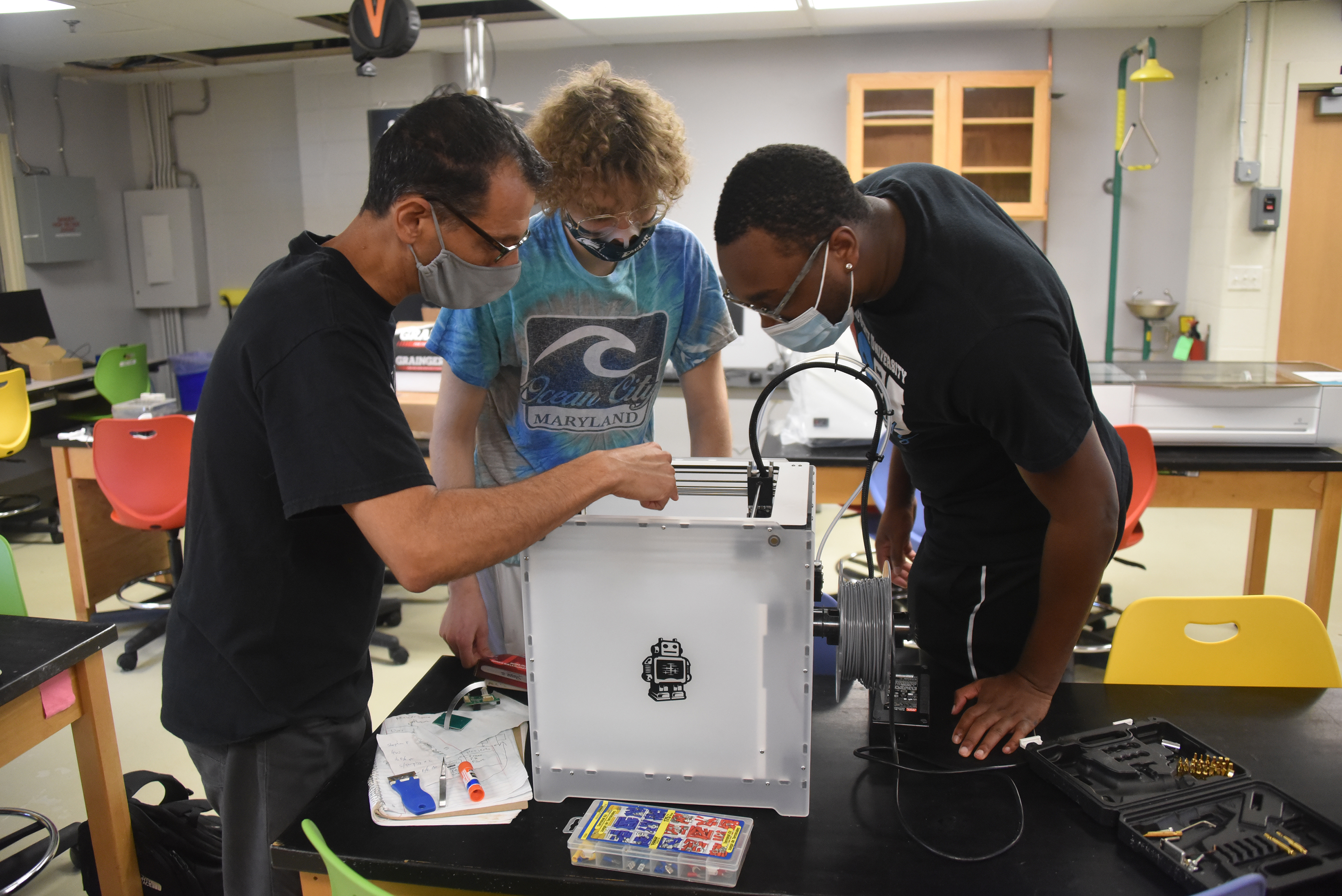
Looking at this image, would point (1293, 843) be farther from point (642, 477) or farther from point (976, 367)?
point (642, 477)

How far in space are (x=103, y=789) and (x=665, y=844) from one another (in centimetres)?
123

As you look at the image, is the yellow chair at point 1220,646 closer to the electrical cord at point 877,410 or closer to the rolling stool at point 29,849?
the electrical cord at point 877,410

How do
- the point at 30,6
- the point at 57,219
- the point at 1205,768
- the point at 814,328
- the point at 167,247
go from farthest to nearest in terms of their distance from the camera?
1. the point at 167,247
2. the point at 57,219
3. the point at 30,6
4. the point at 814,328
5. the point at 1205,768

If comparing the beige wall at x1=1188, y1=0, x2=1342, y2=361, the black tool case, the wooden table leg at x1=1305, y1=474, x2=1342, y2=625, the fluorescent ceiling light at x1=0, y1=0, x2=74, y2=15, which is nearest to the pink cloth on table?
the black tool case

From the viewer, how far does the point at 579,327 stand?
4.73 feet

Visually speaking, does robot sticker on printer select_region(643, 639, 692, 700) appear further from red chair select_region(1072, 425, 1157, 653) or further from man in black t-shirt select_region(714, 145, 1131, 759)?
red chair select_region(1072, 425, 1157, 653)

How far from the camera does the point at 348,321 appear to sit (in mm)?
1002

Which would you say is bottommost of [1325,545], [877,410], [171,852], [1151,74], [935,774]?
[171,852]

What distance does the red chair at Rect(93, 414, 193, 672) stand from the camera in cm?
308

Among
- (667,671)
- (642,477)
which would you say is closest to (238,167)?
(642,477)

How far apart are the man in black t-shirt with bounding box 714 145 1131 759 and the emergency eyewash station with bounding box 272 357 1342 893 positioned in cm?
13

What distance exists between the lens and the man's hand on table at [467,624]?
1.37m

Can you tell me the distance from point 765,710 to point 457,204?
69 centimetres

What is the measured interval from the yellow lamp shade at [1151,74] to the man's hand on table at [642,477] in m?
3.82
